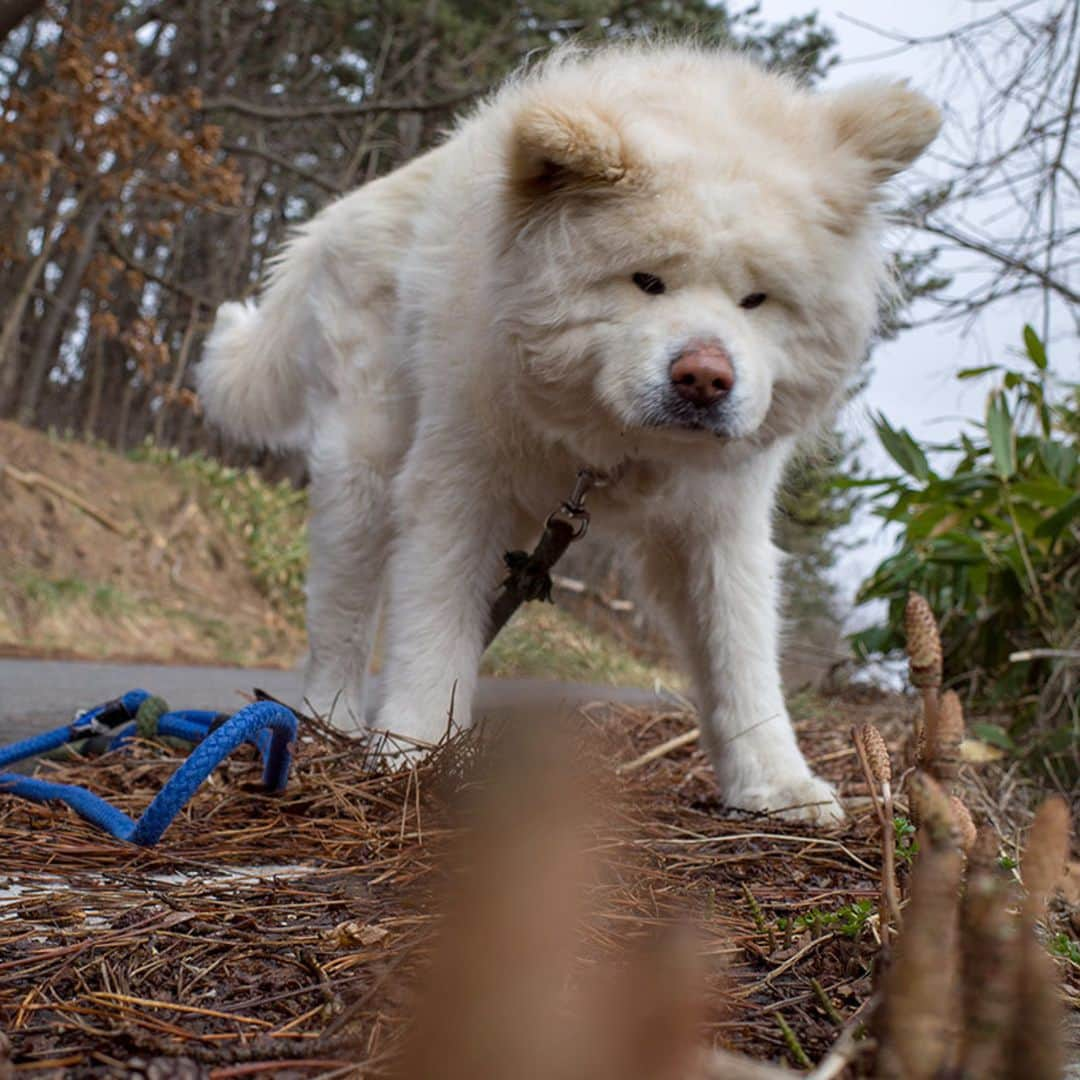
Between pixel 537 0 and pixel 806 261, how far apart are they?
39.3 ft

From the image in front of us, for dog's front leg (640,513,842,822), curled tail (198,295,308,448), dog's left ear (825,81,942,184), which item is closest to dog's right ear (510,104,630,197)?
dog's left ear (825,81,942,184)

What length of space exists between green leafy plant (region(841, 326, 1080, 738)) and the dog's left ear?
195 cm

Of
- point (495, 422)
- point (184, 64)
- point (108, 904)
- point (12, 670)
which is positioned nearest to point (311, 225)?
point (495, 422)

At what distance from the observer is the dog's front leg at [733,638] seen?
113 inches

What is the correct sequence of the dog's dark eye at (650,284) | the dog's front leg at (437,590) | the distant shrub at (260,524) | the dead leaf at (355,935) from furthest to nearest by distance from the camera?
1. the distant shrub at (260,524)
2. the dog's front leg at (437,590)
3. the dog's dark eye at (650,284)
4. the dead leaf at (355,935)

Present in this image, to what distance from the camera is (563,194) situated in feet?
8.48

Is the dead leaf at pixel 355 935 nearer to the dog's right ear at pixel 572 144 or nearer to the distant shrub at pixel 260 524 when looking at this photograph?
the dog's right ear at pixel 572 144

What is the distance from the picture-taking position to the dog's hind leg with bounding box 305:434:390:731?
3.56m

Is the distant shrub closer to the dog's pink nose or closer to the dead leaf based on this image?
the dog's pink nose

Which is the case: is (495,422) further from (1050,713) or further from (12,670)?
(12,670)

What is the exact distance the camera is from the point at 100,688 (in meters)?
4.96

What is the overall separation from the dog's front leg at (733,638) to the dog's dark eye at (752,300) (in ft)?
2.20

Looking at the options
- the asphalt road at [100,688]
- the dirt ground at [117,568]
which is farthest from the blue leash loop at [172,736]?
the dirt ground at [117,568]

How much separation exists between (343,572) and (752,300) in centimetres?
173
